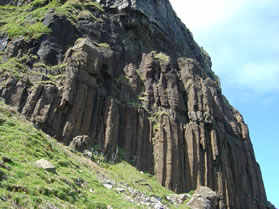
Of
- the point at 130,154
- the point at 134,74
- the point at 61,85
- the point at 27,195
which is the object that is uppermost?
the point at 134,74

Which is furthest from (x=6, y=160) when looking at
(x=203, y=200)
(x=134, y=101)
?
(x=134, y=101)

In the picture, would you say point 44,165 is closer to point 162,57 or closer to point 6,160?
point 6,160

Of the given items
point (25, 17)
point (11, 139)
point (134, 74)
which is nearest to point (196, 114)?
point (134, 74)

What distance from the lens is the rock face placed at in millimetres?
42125

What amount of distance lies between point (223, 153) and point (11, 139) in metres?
47.7

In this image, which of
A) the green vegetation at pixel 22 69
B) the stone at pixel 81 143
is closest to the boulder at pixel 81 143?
the stone at pixel 81 143

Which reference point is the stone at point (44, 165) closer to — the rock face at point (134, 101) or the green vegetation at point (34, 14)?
the rock face at point (134, 101)

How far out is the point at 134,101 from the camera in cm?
5444

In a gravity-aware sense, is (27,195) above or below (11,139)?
below

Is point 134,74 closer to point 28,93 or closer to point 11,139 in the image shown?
point 28,93

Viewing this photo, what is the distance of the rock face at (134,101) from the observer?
1658 inches

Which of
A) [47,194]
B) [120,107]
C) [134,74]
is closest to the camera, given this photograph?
[47,194]

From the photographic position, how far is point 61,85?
144 ft

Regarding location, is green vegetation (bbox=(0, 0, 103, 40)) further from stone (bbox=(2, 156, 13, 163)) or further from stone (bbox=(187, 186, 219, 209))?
stone (bbox=(2, 156, 13, 163))
